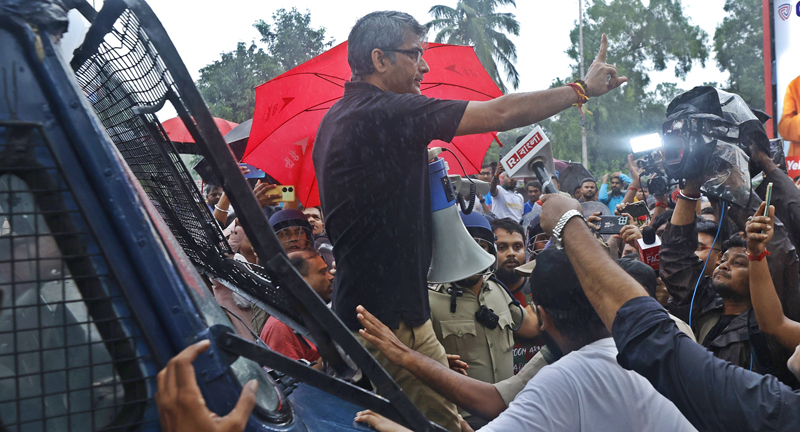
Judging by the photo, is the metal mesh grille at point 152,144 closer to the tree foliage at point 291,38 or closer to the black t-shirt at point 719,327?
the black t-shirt at point 719,327

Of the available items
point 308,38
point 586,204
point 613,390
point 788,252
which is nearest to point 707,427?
point 613,390

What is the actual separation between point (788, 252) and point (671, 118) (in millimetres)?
872

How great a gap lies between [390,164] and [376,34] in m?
0.53

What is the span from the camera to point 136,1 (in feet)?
4.10

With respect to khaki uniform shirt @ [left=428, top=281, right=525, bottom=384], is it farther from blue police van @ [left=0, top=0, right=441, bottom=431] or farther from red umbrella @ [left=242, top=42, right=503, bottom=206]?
blue police van @ [left=0, top=0, right=441, bottom=431]

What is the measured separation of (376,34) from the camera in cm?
243

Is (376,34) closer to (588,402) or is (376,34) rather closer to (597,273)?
(597,273)

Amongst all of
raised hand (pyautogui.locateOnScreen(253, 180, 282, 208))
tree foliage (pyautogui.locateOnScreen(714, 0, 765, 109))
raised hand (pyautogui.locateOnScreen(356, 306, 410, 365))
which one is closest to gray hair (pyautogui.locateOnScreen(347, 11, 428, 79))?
raised hand (pyautogui.locateOnScreen(356, 306, 410, 365))

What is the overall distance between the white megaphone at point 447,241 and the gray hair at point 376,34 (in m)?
0.49

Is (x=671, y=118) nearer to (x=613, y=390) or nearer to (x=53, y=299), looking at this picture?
(x=613, y=390)

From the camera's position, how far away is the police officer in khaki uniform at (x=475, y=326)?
3646 millimetres

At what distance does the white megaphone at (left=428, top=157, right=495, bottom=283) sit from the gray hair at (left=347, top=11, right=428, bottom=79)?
19.4 inches

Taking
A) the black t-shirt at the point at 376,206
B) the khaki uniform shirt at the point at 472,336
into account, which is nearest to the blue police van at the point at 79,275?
the black t-shirt at the point at 376,206

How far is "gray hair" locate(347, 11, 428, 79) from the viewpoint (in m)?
2.42
